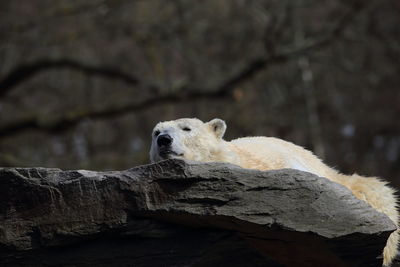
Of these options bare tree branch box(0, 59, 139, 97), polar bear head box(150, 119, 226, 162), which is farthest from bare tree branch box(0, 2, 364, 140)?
polar bear head box(150, 119, 226, 162)

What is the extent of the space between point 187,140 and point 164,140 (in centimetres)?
33

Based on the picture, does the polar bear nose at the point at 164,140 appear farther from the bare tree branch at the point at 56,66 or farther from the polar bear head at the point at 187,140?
the bare tree branch at the point at 56,66

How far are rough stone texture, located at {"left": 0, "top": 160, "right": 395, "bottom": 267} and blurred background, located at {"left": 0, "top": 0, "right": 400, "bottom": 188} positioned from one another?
A: 27.3ft

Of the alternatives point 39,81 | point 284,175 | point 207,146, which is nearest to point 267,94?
point 39,81

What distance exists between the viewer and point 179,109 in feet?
74.1

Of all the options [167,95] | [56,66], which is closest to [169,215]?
[167,95]

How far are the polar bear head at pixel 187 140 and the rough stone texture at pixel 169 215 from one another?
3.82 feet

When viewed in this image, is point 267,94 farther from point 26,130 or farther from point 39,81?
point 26,130

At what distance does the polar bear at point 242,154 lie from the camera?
771 cm

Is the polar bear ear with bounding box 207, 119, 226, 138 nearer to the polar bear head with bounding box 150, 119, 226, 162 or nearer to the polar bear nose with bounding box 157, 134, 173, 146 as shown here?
the polar bear head with bounding box 150, 119, 226, 162

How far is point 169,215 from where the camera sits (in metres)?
6.43

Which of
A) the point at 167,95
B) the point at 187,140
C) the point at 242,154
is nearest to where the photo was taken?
the point at 187,140

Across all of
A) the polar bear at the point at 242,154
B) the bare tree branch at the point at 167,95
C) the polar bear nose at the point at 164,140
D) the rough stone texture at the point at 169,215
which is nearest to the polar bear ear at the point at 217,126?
the polar bear at the point at 242,154

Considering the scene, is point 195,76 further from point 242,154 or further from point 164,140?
point 164,140
